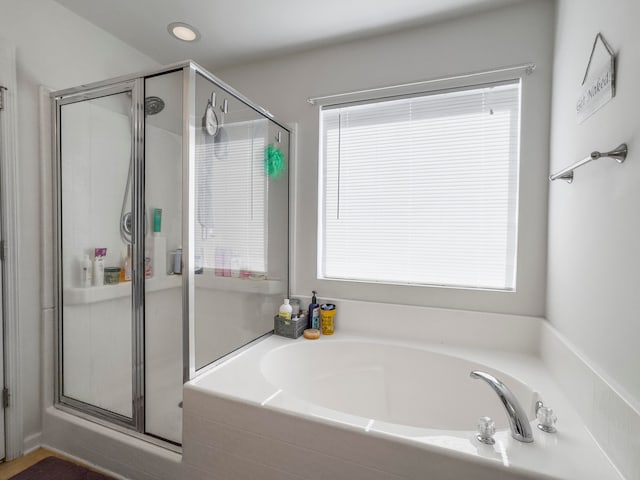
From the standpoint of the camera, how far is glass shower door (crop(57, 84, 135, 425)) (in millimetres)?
1527

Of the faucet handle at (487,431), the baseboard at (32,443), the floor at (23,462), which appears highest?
the faucet handle at (487,431)

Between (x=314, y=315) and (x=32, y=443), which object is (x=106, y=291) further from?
(x=314, y=315)

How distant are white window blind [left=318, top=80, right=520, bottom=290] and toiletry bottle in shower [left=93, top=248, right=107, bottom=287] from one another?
1.22 metres

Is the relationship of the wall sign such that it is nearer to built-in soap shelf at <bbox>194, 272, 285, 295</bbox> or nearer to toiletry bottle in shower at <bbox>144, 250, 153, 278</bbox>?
built-in soap shelf at <bbox>194, 272, 285, 295</bbox>

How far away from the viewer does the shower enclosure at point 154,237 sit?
1.37 m

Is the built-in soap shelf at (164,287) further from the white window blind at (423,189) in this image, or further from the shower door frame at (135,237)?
the white window blind at (423,189)

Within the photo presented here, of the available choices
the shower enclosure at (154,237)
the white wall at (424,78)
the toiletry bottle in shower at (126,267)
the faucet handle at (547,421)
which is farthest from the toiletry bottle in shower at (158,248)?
the faucet handle at (547,421)

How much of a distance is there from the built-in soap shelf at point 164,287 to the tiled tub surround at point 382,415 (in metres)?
0.33

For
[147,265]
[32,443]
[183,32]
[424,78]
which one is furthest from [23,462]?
[424,78]

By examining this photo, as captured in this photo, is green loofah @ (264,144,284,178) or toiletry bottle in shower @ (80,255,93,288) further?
green loofah @ (264,144,284,178)

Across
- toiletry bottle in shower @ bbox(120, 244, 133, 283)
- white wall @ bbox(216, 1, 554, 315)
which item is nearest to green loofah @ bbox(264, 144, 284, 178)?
white wall @ bbox(216, 1, 554, 315)

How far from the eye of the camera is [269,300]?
6.42ft

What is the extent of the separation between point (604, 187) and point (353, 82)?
56.0 inches

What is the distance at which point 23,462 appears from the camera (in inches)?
60.7
